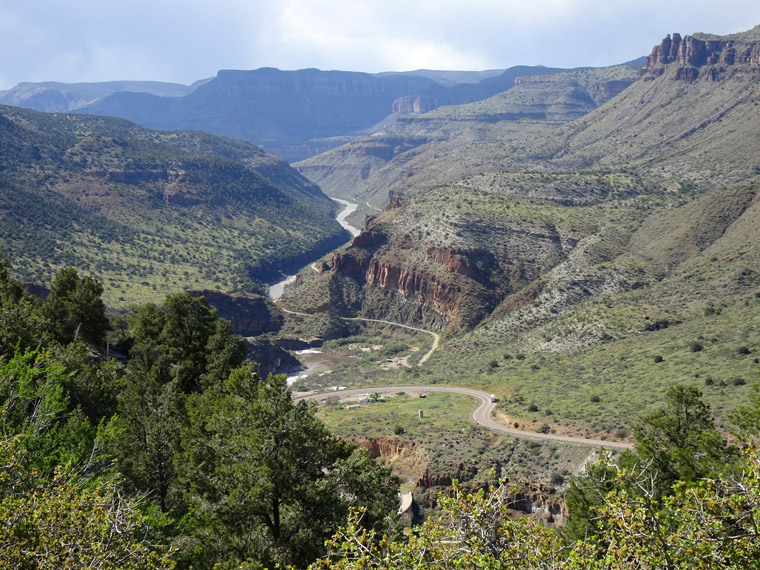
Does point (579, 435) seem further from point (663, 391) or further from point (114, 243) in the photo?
point (114, 243)

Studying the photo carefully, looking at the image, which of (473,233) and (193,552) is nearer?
(193,552)

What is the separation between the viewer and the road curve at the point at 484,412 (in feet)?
156

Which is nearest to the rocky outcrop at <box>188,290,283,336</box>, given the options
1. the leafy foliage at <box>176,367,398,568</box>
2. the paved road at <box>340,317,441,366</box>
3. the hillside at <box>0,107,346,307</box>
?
the hillside at <box>0,107,346,307</box>

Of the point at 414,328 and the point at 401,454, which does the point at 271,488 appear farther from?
the point at 414,328

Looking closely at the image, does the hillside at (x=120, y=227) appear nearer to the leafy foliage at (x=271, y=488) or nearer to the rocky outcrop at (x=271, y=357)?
the rocky outcrop at (x=271, y=357)

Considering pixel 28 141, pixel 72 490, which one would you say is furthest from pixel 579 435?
pixel 28 141

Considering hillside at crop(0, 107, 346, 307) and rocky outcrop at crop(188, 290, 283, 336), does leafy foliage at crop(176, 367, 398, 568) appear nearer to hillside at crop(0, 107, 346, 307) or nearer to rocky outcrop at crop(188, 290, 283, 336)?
hillside at crop(0, 107, 346, 307)

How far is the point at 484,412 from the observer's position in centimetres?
6194

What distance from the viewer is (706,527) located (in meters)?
10.9

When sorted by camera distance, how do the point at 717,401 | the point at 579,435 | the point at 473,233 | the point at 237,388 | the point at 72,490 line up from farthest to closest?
the point at 473,233 < the point at 579,435 < the point at 717,401 < the point at 237,388 < the point at 72,490

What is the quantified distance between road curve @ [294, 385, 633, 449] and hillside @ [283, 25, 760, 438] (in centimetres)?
187

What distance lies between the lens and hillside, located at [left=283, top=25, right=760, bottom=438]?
A: 59438 millimetres

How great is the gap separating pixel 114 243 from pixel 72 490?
14410cm

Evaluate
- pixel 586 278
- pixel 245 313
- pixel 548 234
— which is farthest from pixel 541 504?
pixel 245 313
